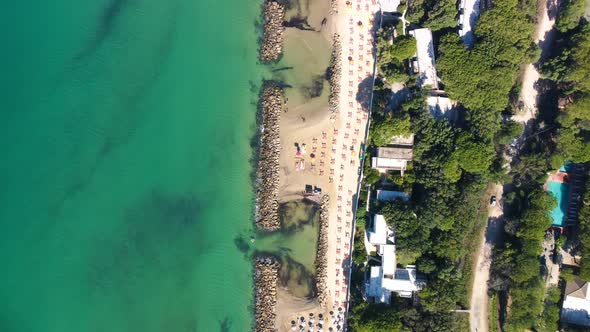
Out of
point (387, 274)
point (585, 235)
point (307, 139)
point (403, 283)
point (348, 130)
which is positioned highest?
point (348, 130)

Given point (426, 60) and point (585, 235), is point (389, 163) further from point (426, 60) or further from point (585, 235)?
point (585, 235)

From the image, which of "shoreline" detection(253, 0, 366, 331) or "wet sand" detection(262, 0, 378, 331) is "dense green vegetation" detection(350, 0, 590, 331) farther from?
"shoreline" detection(253, 0, 366, 331)

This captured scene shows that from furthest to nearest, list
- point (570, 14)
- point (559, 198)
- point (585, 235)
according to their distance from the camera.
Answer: point (559, 198)
point (570, 14)
point (585, 235)

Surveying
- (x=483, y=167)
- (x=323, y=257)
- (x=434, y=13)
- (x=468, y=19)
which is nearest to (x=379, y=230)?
(x=323, y=257)

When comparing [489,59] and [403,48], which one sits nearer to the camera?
[489,59]

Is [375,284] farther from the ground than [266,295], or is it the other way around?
[375,284]

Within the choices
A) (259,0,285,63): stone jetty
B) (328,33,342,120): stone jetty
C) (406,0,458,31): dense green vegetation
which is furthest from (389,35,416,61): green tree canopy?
(259,0,285,63): stone jetty

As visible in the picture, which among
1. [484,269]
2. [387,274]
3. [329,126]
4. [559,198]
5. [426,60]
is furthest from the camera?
[329,126]

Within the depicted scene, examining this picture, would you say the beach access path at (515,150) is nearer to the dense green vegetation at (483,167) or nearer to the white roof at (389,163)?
the dense green vegetation at (483,167)
